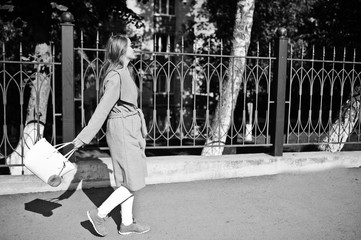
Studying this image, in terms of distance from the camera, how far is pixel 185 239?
3189mm

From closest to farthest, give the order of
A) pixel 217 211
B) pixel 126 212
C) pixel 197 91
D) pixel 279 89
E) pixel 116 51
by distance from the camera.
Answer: pixel 116 51 → pixel 126 212 → pixel 217 211 → pixel 279 89 → pixel 197 91

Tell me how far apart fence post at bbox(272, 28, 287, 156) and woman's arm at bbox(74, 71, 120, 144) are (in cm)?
294

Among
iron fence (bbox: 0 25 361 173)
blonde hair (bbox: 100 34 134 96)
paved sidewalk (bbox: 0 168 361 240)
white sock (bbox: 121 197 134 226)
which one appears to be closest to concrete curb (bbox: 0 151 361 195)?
paved sidewalk (bbox: 0 168 361 240)

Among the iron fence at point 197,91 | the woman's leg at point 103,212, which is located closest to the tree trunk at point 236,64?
the iron fence at point 197,91

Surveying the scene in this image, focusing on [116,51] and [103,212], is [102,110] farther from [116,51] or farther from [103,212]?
[103,212]

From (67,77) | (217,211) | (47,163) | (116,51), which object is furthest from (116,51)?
(217,211)

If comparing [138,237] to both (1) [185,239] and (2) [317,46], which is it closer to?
(1) [185,239]

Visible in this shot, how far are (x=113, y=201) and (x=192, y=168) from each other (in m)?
1.90

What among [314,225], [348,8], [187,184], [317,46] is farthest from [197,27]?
[314,225]

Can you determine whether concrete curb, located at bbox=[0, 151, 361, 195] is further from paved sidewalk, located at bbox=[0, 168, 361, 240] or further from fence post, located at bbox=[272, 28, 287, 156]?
fence post, located at bbox=[272, 28, 287, 156]

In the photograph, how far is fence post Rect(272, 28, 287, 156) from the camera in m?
5.29

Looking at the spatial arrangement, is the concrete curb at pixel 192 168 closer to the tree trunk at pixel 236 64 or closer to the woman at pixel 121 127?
the tree trunk at pixel 236 64

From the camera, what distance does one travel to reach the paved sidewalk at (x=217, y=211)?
10.9 ft

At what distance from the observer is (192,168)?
495 cm
